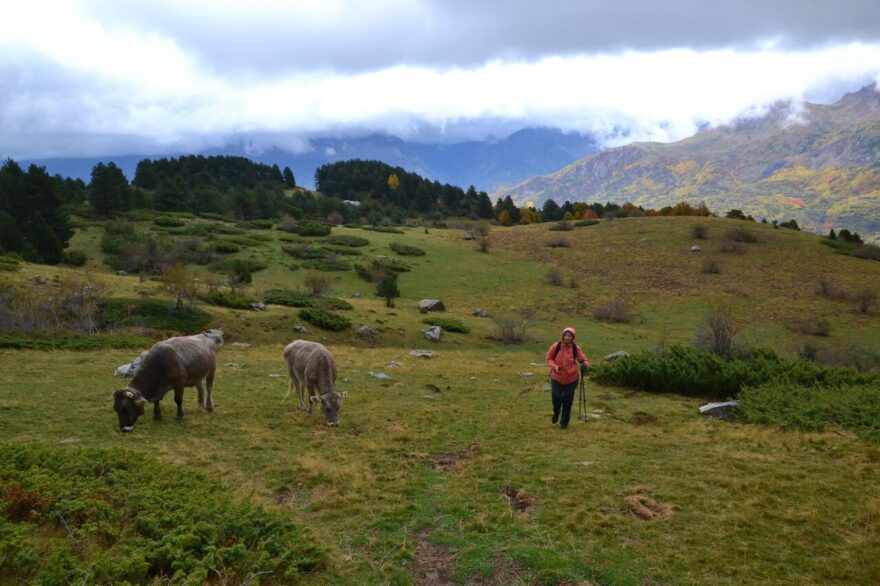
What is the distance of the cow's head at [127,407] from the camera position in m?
12.3

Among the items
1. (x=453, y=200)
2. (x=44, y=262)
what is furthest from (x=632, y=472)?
(x=453, y=200)

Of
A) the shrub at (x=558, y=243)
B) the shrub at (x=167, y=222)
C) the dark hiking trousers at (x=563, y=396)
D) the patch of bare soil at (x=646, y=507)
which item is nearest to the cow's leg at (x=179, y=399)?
the dark hiking trousers at (x=563, y=396)

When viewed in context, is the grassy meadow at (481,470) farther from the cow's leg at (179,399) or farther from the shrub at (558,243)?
the shrub at (558,243)

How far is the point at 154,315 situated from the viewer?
29109 mm

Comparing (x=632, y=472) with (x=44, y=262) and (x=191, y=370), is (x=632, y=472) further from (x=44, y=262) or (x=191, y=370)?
(x=44, y=262)

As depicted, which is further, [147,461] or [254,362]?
[254,362]

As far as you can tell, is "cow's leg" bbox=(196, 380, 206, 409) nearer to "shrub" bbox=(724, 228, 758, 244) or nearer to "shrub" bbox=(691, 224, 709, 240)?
"shrub" bbox=(691, 224, 709, 240)

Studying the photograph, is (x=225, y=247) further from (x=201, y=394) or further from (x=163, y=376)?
(x=163, y=376)

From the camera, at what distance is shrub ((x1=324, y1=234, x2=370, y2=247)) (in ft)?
226

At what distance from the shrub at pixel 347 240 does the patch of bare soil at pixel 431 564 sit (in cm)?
6255

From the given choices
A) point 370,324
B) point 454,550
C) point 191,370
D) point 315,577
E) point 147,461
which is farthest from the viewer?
point 370,324

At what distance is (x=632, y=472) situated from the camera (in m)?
10.6

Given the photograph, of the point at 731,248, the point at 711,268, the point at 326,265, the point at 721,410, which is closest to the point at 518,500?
the point at 721,410

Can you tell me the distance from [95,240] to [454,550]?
6810 centimetres
